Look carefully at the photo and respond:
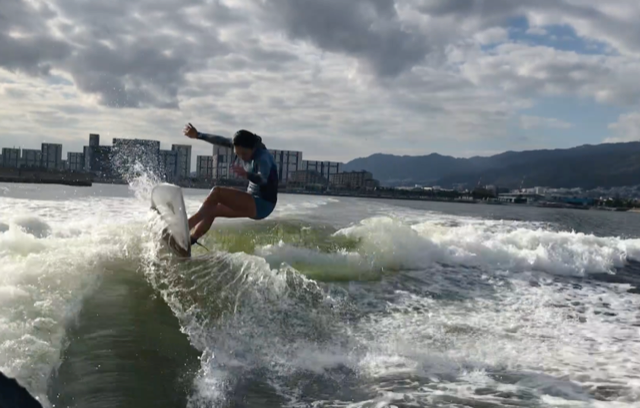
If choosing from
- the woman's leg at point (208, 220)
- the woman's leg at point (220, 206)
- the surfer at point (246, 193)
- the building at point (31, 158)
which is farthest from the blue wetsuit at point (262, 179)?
the building at point (31, 158)

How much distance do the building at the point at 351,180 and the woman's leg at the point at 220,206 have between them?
141808mm

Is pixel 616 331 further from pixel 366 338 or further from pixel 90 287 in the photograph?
pixel 90 287

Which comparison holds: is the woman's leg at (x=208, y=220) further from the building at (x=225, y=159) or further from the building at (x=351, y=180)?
the building at (x=351, y=180)

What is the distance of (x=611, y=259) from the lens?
1616cm

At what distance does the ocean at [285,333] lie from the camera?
465 centimetres

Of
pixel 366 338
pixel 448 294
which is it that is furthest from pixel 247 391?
pixel 448 294

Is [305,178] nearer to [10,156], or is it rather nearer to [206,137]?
[10,156]

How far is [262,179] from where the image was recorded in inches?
315

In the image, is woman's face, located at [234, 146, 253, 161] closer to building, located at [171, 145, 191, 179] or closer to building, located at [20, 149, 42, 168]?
building, located at [171, 145, 191, 179]

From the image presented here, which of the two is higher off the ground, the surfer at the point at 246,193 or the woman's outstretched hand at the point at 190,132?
the woman's outstretched hand at the point at 190,132

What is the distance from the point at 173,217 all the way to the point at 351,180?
146514mm

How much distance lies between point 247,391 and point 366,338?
7.35ft

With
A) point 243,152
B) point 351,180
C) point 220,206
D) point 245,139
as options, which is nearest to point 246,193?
point 220,206

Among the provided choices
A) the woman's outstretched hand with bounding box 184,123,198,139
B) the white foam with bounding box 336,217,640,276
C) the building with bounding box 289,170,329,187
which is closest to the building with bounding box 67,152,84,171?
the building with bounding box 289,170,329,187
